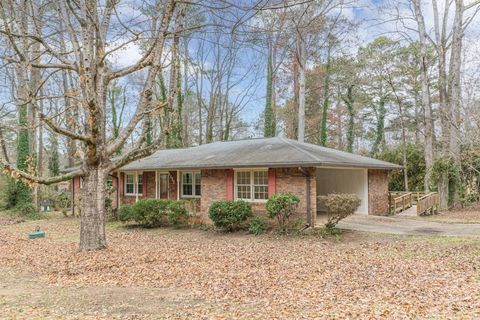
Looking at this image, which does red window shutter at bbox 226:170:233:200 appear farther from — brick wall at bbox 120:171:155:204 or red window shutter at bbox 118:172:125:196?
red window shutter at bbox 118:172:125:196

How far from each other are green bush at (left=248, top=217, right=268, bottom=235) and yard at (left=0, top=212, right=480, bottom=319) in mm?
645

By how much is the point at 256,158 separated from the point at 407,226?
6.32 m

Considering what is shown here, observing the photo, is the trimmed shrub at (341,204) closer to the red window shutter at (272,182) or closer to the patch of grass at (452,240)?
the red window shutter at (272,182)

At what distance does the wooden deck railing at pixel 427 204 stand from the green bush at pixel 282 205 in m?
7.81

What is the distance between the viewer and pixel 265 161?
13.8 m

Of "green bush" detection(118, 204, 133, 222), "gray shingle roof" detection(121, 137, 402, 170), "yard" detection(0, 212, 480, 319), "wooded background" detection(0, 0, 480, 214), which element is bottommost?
"yard" detection(0, 212, 480, 319)

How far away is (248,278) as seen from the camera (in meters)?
7.81

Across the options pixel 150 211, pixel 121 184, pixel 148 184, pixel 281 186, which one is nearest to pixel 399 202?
pixel 281 186

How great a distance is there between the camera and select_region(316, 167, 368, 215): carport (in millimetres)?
17266

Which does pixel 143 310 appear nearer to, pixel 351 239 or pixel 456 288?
pixel 456 288

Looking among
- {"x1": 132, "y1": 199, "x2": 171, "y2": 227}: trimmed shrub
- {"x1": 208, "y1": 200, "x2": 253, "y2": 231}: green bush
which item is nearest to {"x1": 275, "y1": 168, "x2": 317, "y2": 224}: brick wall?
{"x1": 208, "y1": 200, "x2": 253, "y2": 231}: green bush

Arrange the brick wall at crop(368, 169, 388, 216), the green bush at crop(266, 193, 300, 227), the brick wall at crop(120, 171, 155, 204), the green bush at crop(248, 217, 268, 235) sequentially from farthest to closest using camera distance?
the brick wall at crop(120, 171, 155, 204) < the brick wall at crop(368, 169, 388, 216) < the green bush at crop(248, 217, 268, 235) < the green bush at crop(266, 193, 300, 227)

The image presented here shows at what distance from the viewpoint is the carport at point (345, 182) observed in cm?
1727

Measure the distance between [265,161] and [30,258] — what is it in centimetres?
801
